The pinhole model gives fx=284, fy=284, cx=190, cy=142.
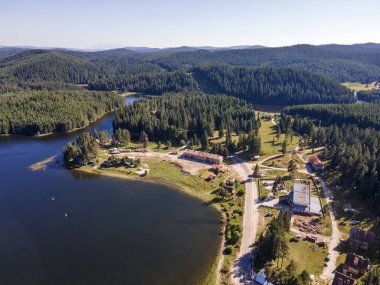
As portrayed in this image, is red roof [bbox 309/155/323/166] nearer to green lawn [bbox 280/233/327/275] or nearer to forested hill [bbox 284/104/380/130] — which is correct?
green lawn [bbox 280/233/327/275]

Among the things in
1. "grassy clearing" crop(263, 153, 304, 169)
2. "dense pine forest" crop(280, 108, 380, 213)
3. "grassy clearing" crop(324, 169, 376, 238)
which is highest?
"dense pine forest" crop(280, 108, 380, 213)

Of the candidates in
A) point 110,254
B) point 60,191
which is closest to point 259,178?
point 110,254

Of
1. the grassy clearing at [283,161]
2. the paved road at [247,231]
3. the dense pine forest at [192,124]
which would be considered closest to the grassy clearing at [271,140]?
the grassy clearing at [283,161]

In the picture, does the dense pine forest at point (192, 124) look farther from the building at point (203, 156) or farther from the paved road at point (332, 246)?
the paved road at point (332, 246)

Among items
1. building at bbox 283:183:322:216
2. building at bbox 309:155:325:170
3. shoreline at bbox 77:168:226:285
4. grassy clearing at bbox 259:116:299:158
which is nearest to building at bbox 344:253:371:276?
building at bbox 283:183:322:216

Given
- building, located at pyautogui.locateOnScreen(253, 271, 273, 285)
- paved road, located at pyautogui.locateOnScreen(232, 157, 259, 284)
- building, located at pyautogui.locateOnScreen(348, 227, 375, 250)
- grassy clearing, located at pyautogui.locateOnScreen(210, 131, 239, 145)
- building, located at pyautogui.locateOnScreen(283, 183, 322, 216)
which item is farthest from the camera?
grassy clearing, located at pyautogui.locateOnScreen(210, 131, 239, 145)
